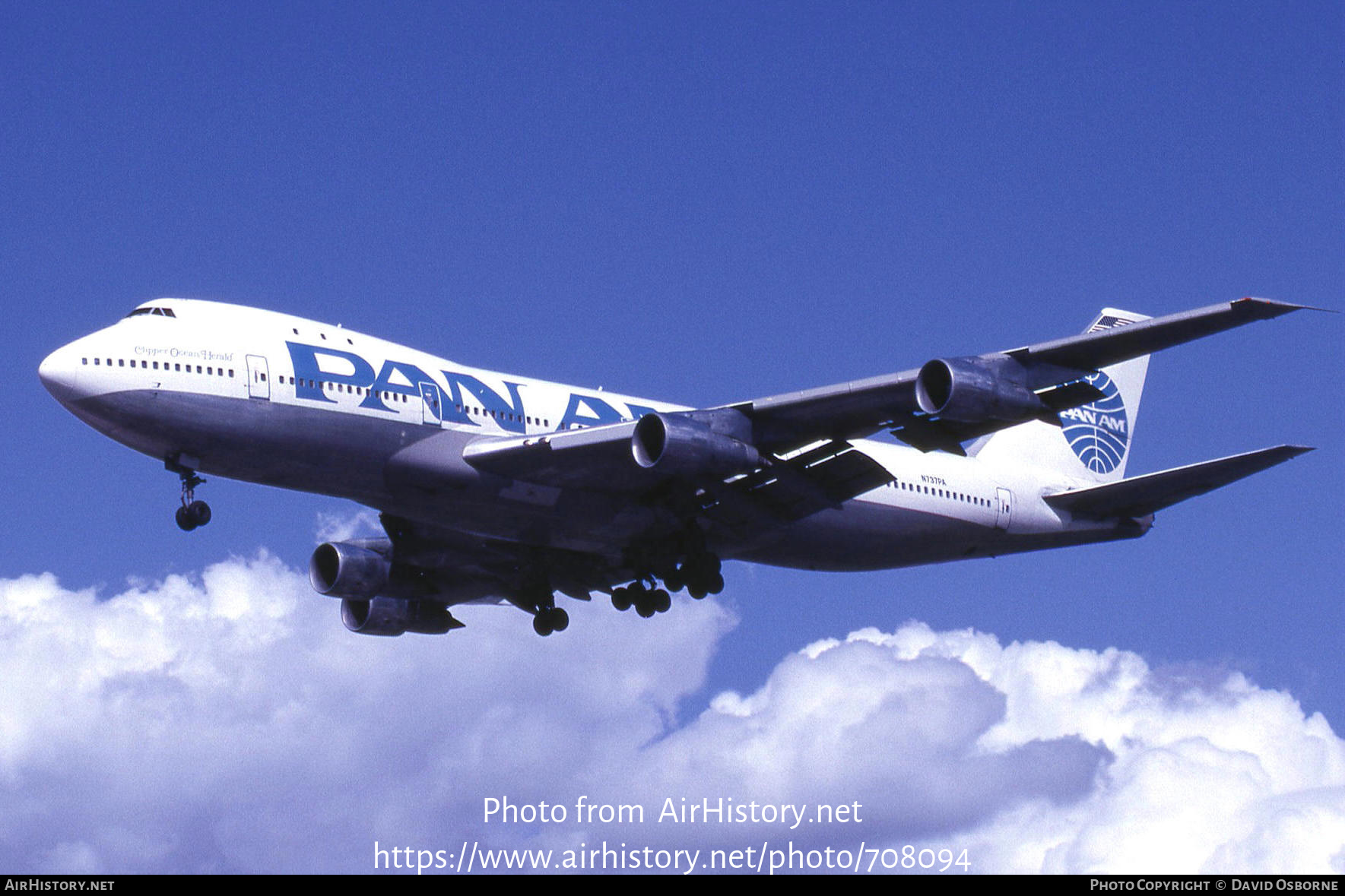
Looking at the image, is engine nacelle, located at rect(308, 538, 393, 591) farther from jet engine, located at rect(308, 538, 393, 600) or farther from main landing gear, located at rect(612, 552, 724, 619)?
main landing gear, located at rect(612, 552, 724, 619)

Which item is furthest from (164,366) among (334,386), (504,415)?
(504,415)

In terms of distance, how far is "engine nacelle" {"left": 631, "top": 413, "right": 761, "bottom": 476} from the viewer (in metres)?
32.8

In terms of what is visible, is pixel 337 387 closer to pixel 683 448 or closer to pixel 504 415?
pixel 504 415

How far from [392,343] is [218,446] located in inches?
183

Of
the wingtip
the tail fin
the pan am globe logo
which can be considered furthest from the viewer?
the pan am globe logo

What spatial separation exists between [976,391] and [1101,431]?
18.3m

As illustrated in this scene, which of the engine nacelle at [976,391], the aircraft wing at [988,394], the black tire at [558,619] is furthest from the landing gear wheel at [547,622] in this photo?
the engine nacelle at [976,391]

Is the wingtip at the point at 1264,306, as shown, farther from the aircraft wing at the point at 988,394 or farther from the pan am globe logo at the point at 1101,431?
the pan am globe logo at the point at 1101,431

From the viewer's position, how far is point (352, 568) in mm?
39500

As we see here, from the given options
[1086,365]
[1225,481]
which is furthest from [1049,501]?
[1086,365]

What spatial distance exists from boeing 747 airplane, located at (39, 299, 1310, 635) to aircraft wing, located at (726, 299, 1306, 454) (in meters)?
0.05

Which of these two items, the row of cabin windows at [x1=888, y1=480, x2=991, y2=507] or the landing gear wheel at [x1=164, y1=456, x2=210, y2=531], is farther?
the row of cabin windows at [x1=888, y1=480, x2=991, y2=507]

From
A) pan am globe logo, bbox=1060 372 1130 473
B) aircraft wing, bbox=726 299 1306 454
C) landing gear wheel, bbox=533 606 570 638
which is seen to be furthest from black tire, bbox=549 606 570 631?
pan am globe logo, bbox=1060 372 1130 473

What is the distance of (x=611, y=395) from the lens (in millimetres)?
37656
